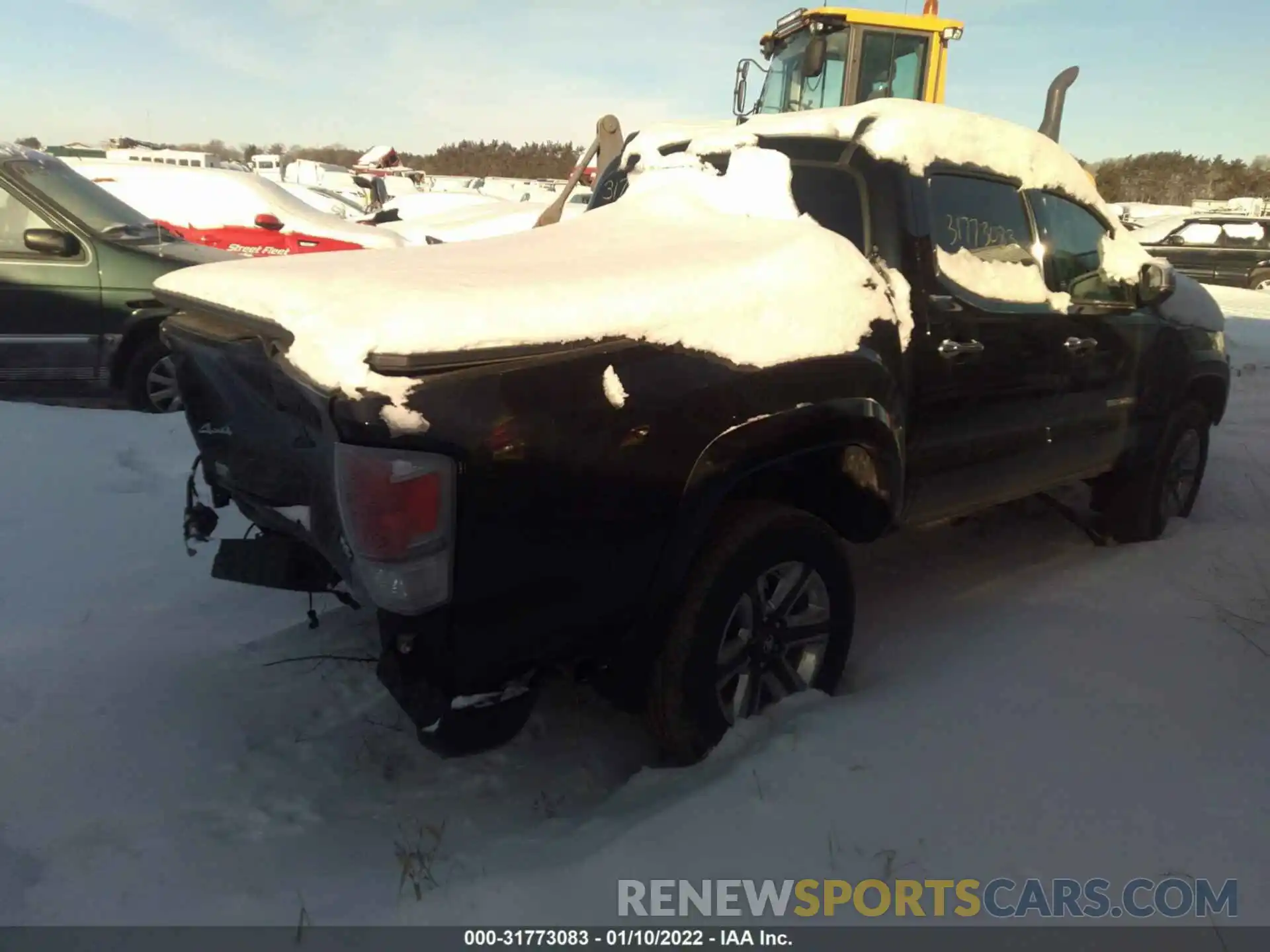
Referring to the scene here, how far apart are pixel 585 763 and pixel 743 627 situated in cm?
67

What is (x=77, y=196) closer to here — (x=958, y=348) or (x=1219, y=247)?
(x=958, y=348)

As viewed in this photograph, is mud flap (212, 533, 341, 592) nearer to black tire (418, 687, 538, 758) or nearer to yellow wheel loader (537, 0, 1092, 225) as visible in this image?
black tire (418, 687, 538, 758)

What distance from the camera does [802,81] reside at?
948cm

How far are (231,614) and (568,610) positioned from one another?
1.95 m

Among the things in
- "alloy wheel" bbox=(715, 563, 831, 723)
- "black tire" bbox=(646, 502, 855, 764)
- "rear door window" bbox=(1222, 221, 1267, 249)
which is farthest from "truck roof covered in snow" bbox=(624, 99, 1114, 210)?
"rear door window" bbox=(1222, 221, 1267, 249)

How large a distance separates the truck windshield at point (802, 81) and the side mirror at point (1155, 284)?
5.91m

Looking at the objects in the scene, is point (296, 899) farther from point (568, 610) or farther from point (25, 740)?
point (25, 740)

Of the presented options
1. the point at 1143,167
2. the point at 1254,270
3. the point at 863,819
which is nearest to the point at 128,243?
the point at 863,819

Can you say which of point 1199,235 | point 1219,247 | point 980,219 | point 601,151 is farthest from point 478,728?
point 1199,235

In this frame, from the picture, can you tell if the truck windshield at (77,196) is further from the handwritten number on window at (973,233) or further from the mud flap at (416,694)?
the handwritten number on window at (973,233)

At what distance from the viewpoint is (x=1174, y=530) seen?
4.58 m

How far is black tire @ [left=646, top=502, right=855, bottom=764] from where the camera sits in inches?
99.8

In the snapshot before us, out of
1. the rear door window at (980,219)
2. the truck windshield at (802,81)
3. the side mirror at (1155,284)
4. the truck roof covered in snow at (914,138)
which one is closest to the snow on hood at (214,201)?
the truck windshield at (802,81)

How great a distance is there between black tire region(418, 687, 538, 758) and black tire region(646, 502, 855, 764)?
40cm
